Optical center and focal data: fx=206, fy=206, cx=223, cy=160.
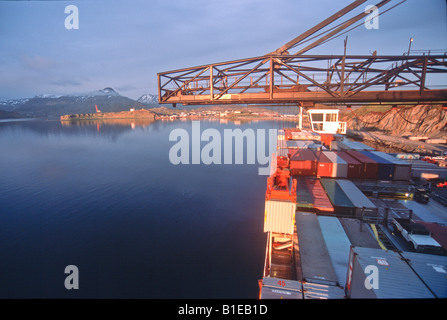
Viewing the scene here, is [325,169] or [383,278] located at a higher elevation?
[325,169]

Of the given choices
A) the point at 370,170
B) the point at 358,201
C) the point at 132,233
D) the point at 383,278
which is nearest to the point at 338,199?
the point at 358,201

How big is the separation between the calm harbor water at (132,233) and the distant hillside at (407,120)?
150ft

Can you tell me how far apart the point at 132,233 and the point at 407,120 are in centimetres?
6081

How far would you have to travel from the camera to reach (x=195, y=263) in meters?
18.1

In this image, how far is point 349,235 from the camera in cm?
1281

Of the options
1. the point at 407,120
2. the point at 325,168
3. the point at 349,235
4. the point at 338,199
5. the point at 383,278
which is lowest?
the point at 349,235

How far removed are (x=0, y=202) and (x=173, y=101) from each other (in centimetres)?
3722

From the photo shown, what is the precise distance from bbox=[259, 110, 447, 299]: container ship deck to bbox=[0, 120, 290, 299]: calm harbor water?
6592 millimetres

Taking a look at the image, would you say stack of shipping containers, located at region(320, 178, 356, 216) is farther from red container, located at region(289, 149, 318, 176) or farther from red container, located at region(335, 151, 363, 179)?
red container, located at region(335, 151, 363, 179)

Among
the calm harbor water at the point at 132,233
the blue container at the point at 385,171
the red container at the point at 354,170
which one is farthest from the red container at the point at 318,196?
the calm harbor water at the point at 132,233

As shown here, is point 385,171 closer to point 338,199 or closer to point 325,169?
point 325,169

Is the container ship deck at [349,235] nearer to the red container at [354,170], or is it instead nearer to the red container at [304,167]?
the red container at [354,170]

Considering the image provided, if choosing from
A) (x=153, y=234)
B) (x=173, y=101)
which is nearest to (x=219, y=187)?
(x=153, y=234)

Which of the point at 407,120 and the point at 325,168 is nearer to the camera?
the point at 325,168
